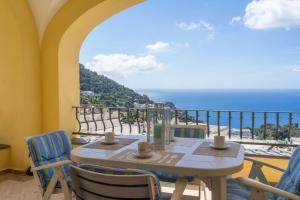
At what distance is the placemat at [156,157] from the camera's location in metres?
1.88

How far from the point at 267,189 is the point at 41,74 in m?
3.49

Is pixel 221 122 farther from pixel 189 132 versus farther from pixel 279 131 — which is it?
pixel 189 132

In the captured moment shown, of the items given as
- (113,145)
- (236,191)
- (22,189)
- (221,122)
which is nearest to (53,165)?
(113,145)

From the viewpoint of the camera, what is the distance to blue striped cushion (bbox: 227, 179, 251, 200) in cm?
196

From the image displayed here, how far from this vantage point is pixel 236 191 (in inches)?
80.8

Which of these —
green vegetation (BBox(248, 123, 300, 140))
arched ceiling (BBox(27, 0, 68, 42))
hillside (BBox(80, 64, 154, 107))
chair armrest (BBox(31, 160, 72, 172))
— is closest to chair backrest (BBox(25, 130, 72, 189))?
chair armrest (BBox(31, 160, 72, 172))

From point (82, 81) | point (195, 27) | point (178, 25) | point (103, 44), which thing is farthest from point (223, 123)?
point (195, 27)

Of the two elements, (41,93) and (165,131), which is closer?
(165,131)

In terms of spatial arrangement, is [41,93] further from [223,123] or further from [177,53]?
[177,53]

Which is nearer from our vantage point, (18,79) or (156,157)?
(156,157)

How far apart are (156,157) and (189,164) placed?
0.26 m

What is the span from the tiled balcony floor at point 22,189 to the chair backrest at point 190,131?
666 millimetres

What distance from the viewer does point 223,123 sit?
164 inches

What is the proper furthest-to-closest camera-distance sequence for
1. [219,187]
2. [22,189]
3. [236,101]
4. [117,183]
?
[236,101]
[22,189]
[219,187]
[117,183]
